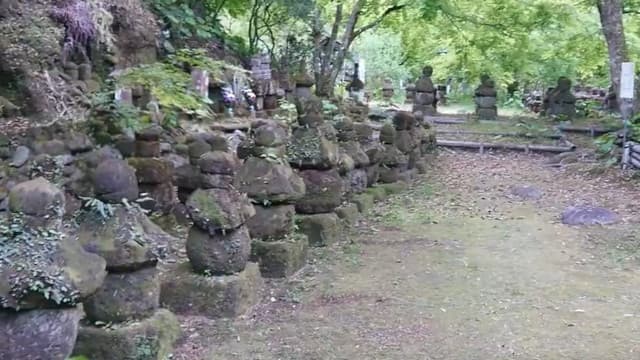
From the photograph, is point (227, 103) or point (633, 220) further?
point (227, 103)

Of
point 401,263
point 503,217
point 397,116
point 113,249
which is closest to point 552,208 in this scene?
point 503,217

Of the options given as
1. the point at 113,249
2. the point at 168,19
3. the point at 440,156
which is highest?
the point at 168,19

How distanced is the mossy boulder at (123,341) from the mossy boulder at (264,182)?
6.35 ft

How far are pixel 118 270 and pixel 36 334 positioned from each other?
76cm

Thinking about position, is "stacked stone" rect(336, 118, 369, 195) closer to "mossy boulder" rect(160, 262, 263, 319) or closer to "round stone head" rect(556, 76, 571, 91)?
"mossy boulder" rect(160, 262, 263, 319)

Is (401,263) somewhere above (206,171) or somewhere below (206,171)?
below

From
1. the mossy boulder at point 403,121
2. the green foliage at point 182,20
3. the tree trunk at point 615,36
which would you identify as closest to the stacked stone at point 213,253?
the green foliage at point 182,20

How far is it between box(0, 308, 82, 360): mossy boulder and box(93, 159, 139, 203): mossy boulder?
736 mm

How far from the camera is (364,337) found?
450 cm

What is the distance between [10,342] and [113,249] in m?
0.81

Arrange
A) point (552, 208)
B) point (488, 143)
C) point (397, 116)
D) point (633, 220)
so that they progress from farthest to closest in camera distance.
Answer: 1. point (488, 143)
2. point (397, 116)
3. point (552, 208)
4. point (633, 220)

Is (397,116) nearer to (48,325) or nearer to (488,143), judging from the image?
(488,143)

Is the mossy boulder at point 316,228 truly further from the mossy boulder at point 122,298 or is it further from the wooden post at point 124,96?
Answer: the mossy boulder at point 122,298

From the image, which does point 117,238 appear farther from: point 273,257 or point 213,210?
point 273,257
